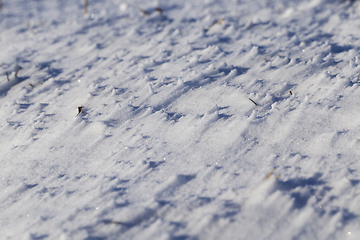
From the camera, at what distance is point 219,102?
5.09ft

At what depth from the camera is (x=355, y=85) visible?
4.77 ft

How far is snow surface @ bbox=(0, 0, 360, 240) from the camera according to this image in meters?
1.00

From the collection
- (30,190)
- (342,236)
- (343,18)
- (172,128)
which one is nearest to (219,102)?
(172,128)

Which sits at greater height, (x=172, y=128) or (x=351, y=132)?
(x=172, y=128)

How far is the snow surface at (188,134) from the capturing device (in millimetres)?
998

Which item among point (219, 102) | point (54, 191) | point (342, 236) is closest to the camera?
point (342, 236)

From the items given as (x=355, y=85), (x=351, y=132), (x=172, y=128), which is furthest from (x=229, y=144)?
(x=355, y=85)

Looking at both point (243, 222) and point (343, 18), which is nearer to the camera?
point (243, 222)

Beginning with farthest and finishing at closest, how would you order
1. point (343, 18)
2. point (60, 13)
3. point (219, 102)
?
point (60, 13), point (343, 18), point (219, 102)

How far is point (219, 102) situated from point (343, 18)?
1646mm

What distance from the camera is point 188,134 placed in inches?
53.9

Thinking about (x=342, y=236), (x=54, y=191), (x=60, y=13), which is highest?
(x=60, y=13)

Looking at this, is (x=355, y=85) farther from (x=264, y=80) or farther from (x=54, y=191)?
(x=54, y=191)

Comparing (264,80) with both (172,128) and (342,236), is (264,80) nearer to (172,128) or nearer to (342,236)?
(172,128)
